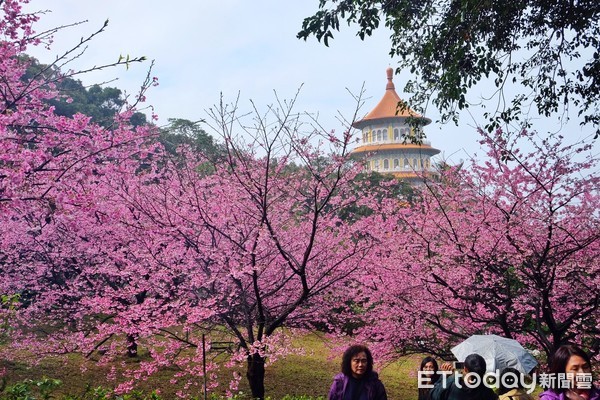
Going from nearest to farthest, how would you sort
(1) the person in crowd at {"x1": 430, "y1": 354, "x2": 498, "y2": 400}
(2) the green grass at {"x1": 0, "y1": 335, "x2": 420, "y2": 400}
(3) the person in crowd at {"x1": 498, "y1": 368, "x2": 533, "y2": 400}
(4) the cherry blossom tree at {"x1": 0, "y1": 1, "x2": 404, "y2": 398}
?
Result: 1. (3) the person in crowd at {"x1": 498, "y1": 368, "x2": 533, "y2": 400}
2. (1) the person in crowd at {"x1": 430, "y1": 354, "x2": 498, "y2": 400}
3. (4) the cherry blossom tree at {"x1": 0, "y1": 1, "x2": 404, "y2": 398}
4. (2) the green grass at {"x1": 0, "y1": 335, "x2": 420, "y2": 400}

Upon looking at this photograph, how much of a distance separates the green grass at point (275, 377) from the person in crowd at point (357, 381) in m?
5.97

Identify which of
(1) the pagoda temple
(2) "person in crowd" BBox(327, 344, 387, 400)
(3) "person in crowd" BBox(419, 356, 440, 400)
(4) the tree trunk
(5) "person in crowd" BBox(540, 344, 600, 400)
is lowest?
(4) the tree trunk

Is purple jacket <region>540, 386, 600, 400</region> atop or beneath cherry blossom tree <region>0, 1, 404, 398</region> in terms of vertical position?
beneath

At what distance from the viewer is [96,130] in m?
5.98

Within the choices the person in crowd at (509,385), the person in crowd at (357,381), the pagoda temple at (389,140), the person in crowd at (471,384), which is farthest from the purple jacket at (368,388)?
the pagoda temple at (389,140)

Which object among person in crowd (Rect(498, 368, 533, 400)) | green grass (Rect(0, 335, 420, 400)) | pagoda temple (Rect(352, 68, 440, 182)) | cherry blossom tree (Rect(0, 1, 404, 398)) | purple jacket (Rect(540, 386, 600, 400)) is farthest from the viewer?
pagoda temple (Rect(352, 68, 440, 182))

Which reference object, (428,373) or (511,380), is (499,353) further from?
(511,380)

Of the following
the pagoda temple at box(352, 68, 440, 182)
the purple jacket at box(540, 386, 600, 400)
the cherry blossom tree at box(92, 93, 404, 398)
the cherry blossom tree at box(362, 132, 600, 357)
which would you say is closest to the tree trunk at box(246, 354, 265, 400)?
the cherry blossom tree at box(92, 93, 404, 398)

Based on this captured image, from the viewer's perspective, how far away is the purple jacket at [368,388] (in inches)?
174

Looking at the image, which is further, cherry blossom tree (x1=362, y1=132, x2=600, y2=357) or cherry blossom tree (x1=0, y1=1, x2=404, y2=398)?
cherry blossom tree (x1=362, y1=132, x2=600, y2=357)

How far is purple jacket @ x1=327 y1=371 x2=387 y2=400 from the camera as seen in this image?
14.5ft

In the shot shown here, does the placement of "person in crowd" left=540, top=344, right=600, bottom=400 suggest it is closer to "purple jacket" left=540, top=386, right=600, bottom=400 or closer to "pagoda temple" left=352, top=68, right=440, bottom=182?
"purple jacket" left=540, top=386, right=600, bottom=400

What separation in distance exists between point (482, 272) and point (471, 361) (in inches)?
173

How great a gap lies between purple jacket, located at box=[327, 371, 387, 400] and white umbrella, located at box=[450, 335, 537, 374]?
1.83 m
